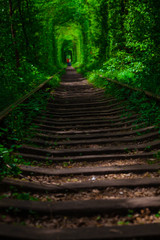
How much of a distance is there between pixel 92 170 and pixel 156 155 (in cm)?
109

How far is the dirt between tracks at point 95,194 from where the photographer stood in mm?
2363

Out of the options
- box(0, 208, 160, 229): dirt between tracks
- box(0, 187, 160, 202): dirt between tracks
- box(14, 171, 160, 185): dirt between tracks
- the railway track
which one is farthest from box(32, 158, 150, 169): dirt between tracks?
box(0, 208, 160, 229): dirt between tracks

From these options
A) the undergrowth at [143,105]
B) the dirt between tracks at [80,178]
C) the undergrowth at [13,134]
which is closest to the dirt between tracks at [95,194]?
the dirt between tracks at [80,178]

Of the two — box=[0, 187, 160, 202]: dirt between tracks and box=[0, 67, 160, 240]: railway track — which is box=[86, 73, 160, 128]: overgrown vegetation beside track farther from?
box=[0, 187, 160, 202]: dirt between tracks

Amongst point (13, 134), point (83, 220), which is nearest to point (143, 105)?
point (13, 134)

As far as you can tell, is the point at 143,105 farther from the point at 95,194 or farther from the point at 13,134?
the point at 95,194

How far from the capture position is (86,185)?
8.58 feet

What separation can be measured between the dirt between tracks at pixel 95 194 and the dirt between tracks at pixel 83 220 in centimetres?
31

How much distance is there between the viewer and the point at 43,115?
226 inches

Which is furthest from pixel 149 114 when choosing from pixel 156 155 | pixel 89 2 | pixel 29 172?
pixel 89 2

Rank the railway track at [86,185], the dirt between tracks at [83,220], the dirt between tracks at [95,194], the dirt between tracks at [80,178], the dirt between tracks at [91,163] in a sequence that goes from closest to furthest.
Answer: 1. the railway track at [86,185]
2. the dirt between tracks at [83,220]
3. the dirt between tracks at [95,194]
4. the dirt between tracks at [80,178]
5. the dirt between tracks at [91,163]

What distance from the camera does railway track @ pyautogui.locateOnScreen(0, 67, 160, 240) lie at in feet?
5.98

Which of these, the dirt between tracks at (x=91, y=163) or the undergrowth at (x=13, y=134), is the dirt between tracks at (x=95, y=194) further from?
the dirt between tracks at (x=91, y=163)

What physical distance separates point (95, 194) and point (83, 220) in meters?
0.49
